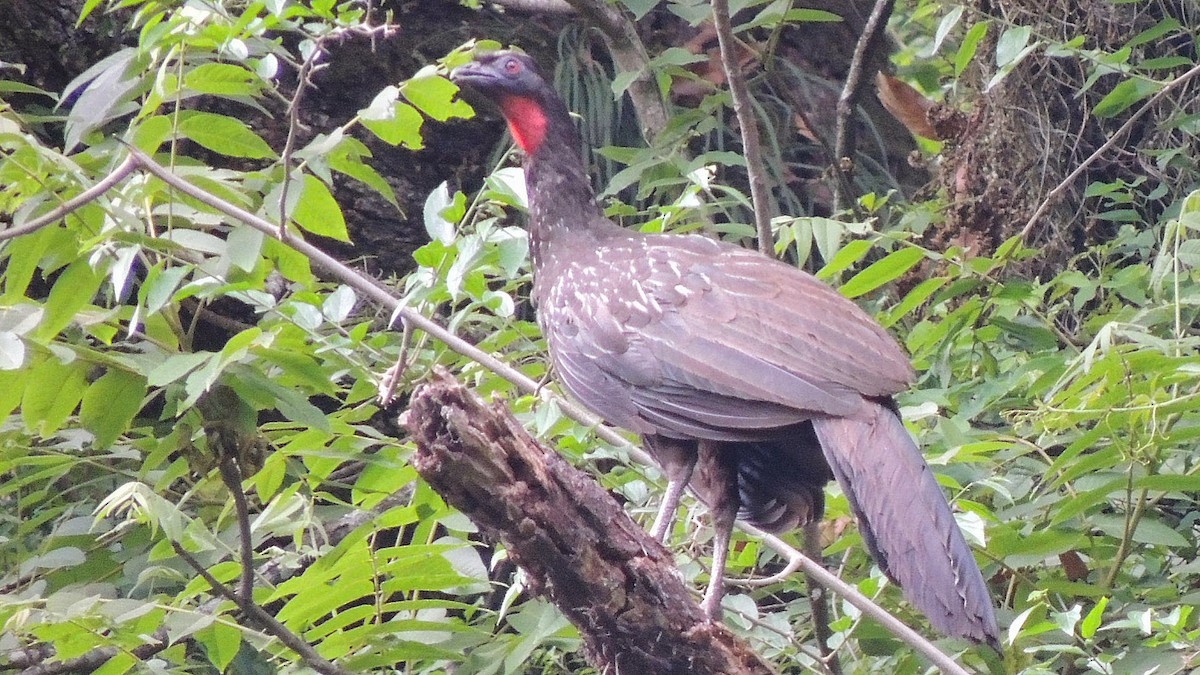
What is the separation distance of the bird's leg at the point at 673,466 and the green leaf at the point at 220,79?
1191 millimetres

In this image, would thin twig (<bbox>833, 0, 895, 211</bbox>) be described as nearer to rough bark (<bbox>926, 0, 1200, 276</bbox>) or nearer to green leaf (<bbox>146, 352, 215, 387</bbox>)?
rough bark (<bbox>926, 0, 1200, 276</bbox>)

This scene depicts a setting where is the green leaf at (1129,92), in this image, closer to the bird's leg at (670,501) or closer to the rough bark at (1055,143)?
the rough bark at (1055,143)

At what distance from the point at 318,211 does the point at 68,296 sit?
48cm

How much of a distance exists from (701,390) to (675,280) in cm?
33

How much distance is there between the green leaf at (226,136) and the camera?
2.38 metres

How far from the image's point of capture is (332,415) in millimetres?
2684

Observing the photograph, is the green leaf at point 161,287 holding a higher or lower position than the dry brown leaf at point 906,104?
higher

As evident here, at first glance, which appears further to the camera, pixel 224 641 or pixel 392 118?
pixel 224 641

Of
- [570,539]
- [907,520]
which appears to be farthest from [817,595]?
[570,539]

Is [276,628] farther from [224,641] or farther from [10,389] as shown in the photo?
[10,389]

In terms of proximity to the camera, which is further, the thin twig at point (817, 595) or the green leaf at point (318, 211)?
the thin twig at point (817, 595)

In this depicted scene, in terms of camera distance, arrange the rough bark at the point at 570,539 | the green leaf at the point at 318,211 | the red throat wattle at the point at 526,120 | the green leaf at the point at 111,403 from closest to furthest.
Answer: the rough bark at the point at 570,539 < the green leaf at the point at 111,403 < the green leaf at the point at 318,211 < the red throat wattle at the point at 526,120

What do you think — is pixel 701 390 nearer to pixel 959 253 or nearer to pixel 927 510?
pixel 927 510

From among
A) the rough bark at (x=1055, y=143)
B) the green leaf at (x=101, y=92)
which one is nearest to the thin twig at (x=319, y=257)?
the green leaf at (x=101, y=92)
